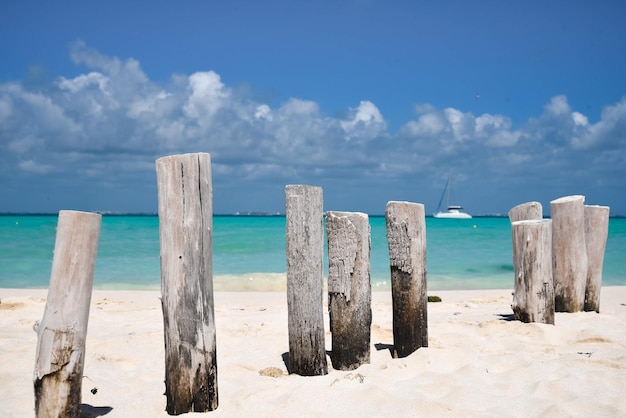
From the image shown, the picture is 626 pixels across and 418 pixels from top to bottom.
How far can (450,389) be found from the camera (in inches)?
158

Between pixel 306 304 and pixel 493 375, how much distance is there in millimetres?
1595

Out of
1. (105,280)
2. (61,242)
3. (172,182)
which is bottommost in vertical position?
(105,280)

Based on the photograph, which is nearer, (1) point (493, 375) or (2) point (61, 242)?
(2) point (61, 242)

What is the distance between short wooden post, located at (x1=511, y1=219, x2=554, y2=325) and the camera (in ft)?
19.9

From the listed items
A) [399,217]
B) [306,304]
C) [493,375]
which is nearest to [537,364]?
[493,375]

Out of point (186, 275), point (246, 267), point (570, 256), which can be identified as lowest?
point (246, 267)

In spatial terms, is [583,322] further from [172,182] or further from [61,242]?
[61,242]

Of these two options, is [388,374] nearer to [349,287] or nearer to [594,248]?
[349,287]

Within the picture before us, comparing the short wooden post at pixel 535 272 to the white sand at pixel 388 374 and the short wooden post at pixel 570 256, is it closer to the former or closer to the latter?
the white sand at pixel 388 374

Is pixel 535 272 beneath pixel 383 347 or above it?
above

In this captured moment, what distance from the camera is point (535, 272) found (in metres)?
6.05

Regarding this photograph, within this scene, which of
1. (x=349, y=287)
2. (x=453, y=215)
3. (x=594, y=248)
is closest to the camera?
(x=349, y=287)

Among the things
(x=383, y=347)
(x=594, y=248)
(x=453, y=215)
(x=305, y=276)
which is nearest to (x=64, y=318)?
(x=305, y=276)

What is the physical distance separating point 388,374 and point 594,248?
4.58m
